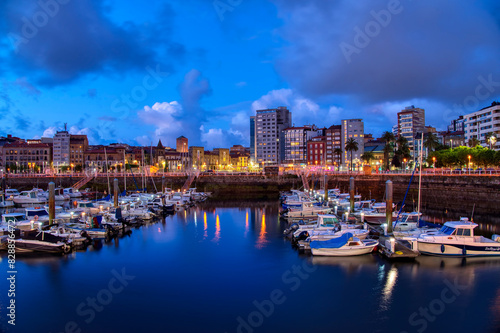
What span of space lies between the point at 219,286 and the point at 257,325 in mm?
6069

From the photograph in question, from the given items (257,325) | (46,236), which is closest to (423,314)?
(257,325)

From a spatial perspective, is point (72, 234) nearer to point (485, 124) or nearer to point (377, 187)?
point (377, 187)

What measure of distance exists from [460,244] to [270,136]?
162 meters

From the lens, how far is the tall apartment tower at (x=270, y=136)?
18725 centimetres

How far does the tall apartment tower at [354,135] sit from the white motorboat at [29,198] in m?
118

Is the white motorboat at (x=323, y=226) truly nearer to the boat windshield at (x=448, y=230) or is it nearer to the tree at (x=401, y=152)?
the boat windshield at (x=448, y=230)

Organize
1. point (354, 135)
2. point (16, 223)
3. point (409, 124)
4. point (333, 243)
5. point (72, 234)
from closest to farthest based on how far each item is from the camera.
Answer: point (333, 243)
point (72, 234)
point (16, 223)
point (354, 135)
point (409, 124)

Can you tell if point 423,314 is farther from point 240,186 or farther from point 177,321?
point 240,186

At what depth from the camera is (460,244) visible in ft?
92.8

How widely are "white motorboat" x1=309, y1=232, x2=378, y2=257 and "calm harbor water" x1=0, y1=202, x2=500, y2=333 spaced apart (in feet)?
2.29

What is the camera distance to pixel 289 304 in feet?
70.2

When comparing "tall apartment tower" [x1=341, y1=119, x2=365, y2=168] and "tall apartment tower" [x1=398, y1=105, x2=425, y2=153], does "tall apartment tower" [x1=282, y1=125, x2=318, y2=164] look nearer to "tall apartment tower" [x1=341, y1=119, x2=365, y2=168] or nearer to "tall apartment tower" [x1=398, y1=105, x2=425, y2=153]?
"tall apartment tower" [x1=341, y1=119, x2=365, y2=168]

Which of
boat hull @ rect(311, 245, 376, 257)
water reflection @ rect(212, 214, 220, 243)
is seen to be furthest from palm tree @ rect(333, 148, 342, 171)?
boat hull @ rect(311, 245, 376, 257)

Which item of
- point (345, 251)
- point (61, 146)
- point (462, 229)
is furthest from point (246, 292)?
point (61, 146)
